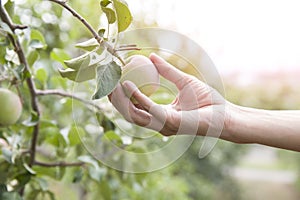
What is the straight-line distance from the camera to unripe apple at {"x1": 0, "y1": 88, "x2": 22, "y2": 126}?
85 cm

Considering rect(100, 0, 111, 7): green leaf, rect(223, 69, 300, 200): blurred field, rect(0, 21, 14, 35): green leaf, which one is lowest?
rect(223, 69, 300, 200): blurred field

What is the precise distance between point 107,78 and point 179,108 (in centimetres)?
19

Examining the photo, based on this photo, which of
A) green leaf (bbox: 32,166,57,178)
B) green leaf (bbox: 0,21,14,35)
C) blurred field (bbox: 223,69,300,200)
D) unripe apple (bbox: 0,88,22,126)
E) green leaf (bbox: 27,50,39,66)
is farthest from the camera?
blurred field (bbox: 223,69,300,200)

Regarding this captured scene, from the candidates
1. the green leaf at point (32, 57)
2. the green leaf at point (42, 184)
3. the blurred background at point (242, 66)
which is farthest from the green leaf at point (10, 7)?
the blurred background at point (242, 66)

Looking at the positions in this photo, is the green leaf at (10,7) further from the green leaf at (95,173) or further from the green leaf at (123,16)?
the green leaf at (95,173)

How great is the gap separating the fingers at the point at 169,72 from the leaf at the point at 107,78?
15cm

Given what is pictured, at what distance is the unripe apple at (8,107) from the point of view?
0.85 metres

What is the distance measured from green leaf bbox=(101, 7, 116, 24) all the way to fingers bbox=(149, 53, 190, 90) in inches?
4.9

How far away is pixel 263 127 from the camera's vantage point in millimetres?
813

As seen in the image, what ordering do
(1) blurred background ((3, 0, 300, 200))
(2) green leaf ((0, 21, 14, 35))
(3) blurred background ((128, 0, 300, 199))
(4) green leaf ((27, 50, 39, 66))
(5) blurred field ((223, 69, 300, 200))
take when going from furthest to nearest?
(5) blurred field ((223, 69, 300, 200)), (3) blurred background ((128, 0, 300, 199)), (1) blurred background ((3, 0, 300, 200)), (4) green leaf ((27, 50, 39, 66)), (2) green leaf ((0, 21, 14, 35))

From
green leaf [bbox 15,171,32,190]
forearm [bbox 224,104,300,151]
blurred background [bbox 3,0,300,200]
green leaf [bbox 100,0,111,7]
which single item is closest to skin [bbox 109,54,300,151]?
forearm [bbox 224,104,300,151]

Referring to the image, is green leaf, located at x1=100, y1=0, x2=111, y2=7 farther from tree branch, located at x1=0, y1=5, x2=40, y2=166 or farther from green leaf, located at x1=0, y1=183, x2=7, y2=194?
green leaf, located at x1=0, y1=183, x2=7, y2=194

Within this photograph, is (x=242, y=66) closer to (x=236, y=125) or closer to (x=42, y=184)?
(x=42, y=184)

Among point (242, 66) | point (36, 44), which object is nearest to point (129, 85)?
point (36, 44)
